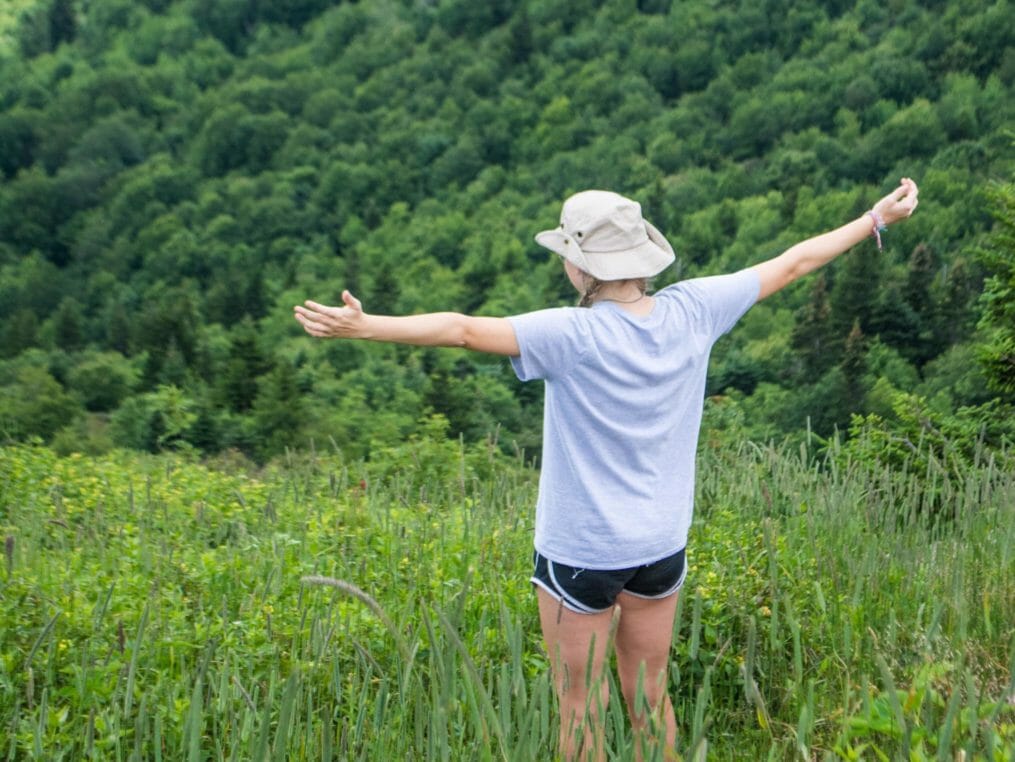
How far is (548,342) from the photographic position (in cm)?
206

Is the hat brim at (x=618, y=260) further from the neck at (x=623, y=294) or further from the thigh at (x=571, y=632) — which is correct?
the thigh at (x=571, y=632)

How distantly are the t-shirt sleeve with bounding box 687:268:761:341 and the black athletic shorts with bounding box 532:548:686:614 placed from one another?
45cm

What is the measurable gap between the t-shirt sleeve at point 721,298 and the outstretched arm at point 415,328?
0.42m

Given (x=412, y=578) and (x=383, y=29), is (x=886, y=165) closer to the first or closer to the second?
(x=383, y=29)

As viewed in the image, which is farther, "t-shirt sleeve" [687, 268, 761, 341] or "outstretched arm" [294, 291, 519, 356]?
"t-shirt sleeve" [687, 268, 761, 341]

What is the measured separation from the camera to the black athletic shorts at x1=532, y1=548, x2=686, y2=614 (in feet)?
7.06

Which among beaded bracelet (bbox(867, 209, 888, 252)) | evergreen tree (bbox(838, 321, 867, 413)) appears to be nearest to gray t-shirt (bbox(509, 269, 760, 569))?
beaded bracelet (bbox(867, 209, 888, 252))

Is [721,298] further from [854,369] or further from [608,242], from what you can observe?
[854,369]

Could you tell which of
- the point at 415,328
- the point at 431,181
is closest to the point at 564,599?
the point at 415,328

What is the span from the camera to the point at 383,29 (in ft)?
372

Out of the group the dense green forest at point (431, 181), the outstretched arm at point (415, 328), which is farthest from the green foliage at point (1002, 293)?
the dense green forest at point (431, 181)

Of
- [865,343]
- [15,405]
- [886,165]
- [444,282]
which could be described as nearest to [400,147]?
[444,282]

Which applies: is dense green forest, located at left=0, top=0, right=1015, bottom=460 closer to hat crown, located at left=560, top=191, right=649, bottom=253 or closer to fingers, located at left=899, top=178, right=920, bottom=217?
fingers, located at left=899, top=178, right=920, bottom=217

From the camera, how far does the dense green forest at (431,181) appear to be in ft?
161
